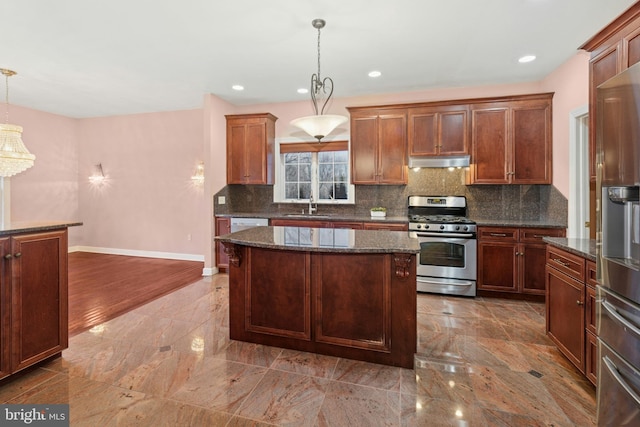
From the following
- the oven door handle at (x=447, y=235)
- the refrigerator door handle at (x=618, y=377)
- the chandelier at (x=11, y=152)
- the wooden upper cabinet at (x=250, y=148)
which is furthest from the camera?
the wooden upper cabinet at (x=250, y=148)

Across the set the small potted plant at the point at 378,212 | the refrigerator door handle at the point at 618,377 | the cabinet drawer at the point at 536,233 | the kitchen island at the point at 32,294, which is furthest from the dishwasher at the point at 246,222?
the refrigerator door handle at the point at 618,377

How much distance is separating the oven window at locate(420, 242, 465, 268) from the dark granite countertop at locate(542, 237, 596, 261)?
4.89 feet

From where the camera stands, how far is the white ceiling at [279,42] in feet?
8.66

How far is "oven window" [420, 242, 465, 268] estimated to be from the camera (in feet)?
13.0

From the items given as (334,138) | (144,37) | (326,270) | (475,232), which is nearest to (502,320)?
(475,232)

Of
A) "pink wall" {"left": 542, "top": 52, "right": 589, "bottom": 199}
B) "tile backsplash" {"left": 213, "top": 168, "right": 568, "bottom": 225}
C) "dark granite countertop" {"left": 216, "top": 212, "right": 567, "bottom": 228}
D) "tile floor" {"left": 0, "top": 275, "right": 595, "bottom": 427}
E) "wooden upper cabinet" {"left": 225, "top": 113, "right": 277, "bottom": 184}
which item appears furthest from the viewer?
"wooden upper cabinet" {"left": 225, "top": 113, "right": 277, "bottom": 184}

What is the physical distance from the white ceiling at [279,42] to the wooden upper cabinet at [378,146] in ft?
1.46

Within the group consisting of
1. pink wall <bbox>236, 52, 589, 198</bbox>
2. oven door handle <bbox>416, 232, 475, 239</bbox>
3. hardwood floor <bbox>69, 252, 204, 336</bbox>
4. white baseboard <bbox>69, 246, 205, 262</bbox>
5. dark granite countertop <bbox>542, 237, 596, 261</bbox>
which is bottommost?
hardwood floor <bbox>69, 252, 204, 336</bbox>

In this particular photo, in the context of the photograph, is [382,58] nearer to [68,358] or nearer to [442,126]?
[442,126]

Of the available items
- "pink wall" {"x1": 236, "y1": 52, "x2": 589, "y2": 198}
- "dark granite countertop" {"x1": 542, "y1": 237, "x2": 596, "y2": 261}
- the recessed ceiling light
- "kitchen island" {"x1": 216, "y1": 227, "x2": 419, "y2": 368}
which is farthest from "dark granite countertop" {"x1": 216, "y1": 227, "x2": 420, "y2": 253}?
the recessed ceiling light

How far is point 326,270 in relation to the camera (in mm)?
2406

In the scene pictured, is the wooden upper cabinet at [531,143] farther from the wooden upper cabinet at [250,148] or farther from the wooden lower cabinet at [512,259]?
the wooden upper cabinet at [250,148]

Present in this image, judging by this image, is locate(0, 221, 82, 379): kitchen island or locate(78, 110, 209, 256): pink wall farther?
locate(78, 110, 209, 256): pink wall

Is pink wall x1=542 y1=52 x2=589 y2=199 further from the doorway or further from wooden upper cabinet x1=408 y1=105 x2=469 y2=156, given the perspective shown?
wooden upper cabinet x1=408 y1=105 x2=469 y2=156
